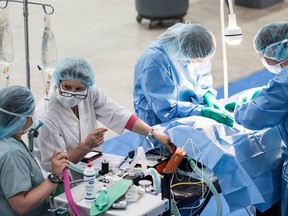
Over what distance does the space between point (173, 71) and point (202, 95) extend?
0.31m

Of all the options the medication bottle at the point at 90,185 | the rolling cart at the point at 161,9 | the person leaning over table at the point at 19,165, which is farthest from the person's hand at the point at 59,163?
the rolling cart at the point at 161,9

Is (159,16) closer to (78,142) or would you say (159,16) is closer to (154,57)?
(154,57)

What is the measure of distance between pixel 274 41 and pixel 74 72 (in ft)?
3.56

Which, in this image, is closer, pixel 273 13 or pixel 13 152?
pixel 13 152

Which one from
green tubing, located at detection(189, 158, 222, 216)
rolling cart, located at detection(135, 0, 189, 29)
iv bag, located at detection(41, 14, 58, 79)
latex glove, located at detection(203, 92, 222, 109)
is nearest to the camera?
green tubing, located at detection(189, 158, 222, 216)

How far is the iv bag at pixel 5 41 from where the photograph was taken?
3702mm

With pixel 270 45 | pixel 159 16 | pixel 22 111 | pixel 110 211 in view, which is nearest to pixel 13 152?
pixel 22 111

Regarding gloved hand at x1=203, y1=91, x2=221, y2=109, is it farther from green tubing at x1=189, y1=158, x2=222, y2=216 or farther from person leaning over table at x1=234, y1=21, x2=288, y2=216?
green tubing at x1=189, y1=158, x2=222, y2=216

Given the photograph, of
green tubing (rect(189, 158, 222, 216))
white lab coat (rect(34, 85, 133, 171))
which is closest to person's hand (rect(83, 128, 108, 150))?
white lab coat (rect(34, 85, 133, 171))

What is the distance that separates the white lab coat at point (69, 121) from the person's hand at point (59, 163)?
1.01 ft

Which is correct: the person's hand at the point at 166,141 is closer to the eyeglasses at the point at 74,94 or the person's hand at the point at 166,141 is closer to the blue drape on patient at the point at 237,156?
the blue drape on patient at the point at 237,156

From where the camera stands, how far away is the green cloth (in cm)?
264

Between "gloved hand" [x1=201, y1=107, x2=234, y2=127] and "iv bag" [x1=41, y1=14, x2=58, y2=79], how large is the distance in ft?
3.04

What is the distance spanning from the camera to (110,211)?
2.65m
